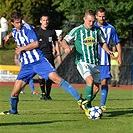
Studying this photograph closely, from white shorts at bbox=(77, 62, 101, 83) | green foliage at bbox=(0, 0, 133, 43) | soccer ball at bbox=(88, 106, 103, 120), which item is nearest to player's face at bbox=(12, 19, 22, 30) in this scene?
white shorts at bbox=(77, 62, 101, 83)

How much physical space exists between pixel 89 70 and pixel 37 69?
1018 millimetres

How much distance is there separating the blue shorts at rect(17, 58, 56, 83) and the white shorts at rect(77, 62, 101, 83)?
629mm

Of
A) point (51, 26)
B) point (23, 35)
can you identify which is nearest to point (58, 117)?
point (23, 35)

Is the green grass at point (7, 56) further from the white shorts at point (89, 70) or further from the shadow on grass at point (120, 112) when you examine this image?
the white shorts at point (89, 70)

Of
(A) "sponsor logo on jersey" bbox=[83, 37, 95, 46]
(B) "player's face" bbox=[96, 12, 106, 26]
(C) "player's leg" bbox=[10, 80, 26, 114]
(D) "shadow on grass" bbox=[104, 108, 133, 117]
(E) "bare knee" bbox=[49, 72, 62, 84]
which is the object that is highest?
(B) "player's face" bbox=[96, 12, 106, 26]

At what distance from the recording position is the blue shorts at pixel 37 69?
37.6 ft

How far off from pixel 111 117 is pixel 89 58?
1230mm

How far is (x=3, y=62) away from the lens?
102 feet

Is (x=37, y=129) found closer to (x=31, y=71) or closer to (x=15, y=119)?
(x=15, y=119)

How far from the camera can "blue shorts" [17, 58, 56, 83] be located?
11.5 m

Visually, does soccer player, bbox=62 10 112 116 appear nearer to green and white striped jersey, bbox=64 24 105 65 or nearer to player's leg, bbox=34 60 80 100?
green and white striped jersey, bbox=64 24 105 65

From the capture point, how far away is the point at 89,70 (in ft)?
38.8

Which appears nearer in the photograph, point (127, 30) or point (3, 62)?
point (3, 62)

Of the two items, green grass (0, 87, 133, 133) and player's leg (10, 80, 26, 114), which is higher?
player's leg (10, 80, 26, 114)
